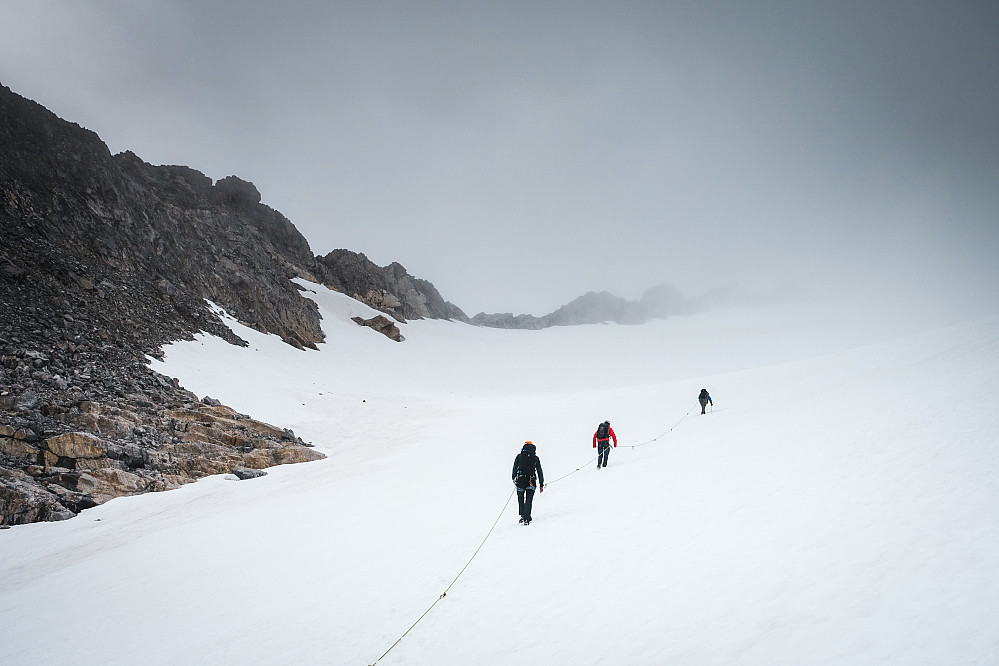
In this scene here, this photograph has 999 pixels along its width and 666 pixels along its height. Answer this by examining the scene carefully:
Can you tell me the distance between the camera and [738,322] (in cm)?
14712

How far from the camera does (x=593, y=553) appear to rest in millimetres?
7629

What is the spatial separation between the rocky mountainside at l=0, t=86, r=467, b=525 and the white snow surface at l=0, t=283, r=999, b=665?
1971 millimetres

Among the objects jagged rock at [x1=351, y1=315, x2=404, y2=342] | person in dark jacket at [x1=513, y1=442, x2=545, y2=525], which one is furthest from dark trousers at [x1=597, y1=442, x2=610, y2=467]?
jagged rock at [x1=351, y1=315, x2=404, y2=342]

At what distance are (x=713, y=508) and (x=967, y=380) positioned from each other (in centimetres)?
1334

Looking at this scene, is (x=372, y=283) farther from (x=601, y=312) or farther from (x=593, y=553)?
(x=601, y=312)

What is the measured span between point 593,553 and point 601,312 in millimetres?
157224

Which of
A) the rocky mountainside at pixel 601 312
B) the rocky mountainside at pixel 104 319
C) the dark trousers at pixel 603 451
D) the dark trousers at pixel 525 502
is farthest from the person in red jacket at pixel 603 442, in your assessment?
the rocky mountainside at pixel 601 312

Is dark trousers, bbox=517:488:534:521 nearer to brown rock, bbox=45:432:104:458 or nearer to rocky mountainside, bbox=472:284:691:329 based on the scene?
brown rock, bbox=45:432:104:458

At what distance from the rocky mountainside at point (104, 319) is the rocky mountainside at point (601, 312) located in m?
104

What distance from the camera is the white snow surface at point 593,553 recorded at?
15.4 ft

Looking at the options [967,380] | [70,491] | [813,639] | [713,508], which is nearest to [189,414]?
[70,491]

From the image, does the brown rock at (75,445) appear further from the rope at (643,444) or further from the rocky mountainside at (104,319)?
the rope at (643,444)

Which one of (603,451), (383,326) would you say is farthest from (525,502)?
(383,326)

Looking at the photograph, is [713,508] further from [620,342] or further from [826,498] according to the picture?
[620,342]
